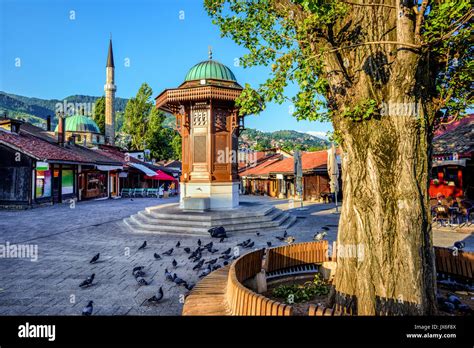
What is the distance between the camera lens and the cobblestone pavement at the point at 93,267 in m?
5.04

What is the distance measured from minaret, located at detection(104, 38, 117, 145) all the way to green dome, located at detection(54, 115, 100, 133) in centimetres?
288

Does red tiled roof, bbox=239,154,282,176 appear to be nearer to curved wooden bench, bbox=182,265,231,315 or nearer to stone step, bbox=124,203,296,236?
stone step, bbox=124,203,296,236

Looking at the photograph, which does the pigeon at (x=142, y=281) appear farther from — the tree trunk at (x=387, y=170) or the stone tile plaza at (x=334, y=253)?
the tree trunk at (x=387, y=170)

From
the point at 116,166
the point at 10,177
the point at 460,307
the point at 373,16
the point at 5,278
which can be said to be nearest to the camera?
the point at 373,16

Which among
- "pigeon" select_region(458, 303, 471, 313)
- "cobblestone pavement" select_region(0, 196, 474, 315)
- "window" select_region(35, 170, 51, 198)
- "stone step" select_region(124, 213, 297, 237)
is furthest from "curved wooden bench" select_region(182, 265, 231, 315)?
"window" select_region(35, 170, 51, 198)

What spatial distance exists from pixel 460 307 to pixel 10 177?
1028 inches

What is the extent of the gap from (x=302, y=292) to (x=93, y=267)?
5.28 metres

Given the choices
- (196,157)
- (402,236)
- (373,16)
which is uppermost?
(373,16)

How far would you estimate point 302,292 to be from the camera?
5.29m

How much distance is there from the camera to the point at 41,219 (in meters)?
15.9

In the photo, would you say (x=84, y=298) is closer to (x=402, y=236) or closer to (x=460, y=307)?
(x=402, y=236)

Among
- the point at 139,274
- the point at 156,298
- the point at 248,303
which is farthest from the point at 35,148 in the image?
the point at 248,303
